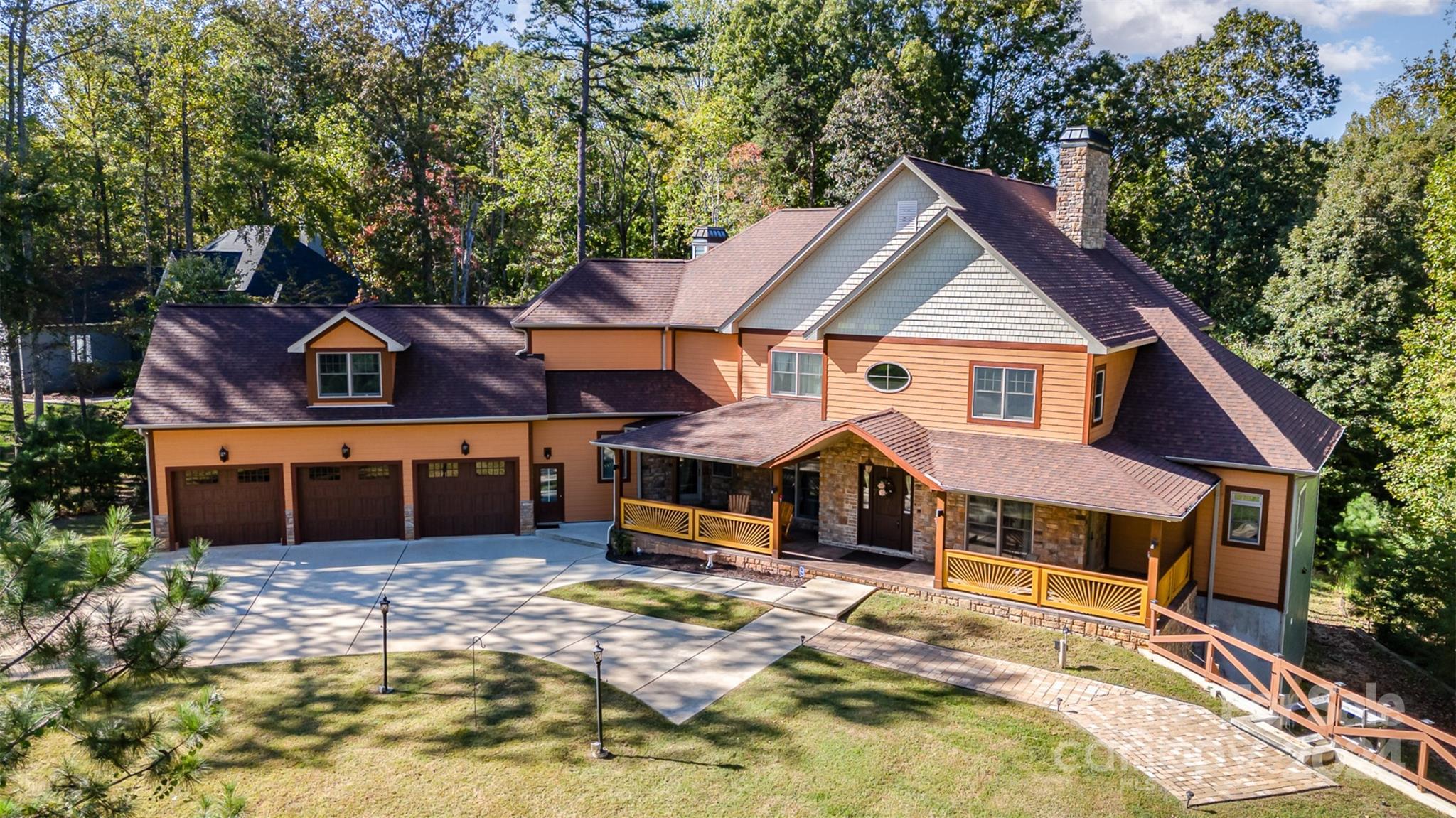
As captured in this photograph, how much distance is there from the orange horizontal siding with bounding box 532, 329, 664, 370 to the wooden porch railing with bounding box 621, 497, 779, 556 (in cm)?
482

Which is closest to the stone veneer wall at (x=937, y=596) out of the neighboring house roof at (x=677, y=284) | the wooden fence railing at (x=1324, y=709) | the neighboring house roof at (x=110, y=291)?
the wooden fence railing at (x=1324, y=709)

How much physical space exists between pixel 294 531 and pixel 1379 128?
53.8 metres

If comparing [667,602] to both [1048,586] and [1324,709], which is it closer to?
[1048,586]

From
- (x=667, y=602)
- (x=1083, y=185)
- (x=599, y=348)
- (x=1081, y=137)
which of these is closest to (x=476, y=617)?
(x=667, y=602)

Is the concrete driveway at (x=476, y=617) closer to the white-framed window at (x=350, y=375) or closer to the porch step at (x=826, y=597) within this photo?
the porch step at (x=826, y=597)

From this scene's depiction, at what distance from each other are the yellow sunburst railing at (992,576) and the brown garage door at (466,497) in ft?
36.0

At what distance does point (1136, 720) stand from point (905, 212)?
39.8 feet

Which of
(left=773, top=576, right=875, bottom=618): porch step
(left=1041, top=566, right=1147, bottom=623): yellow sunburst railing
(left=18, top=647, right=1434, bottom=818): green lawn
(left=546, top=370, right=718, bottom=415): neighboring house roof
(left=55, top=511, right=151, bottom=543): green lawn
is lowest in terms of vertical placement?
(left=18, top=647, right=1434, bottom=818): green lawn

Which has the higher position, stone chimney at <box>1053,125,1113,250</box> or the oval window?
stone chimney at <box>1053,125,1113,250</box>

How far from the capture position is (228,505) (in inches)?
837

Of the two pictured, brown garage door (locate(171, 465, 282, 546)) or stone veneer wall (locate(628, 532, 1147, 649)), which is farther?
brown garage door (locate(171, 465, 282, 546))

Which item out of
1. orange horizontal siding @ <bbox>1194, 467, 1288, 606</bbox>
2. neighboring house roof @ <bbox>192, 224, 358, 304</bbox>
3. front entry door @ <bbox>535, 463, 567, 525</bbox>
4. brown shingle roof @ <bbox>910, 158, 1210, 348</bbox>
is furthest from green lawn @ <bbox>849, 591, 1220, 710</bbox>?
neighboring house roof @ <bbox>192, 224, 358, 304</bbox>

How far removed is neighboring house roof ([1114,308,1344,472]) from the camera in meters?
17.0

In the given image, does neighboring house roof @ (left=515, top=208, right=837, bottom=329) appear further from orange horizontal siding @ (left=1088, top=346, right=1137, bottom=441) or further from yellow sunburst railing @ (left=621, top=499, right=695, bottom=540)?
orange horizontal siding @ (left=1088, top=346, right=1137, bottom=441)
